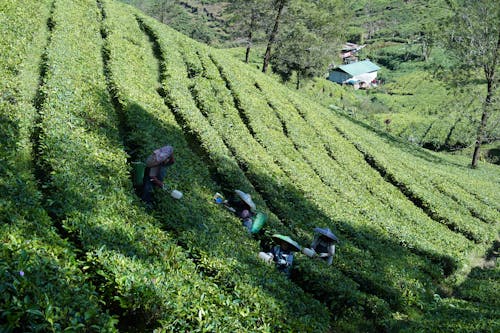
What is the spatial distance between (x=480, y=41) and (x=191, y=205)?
30.9 metres

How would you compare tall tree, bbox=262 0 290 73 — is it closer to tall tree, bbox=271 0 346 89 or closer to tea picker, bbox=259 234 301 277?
tall tree, bbox=271 0 346 89

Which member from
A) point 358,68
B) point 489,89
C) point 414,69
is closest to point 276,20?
point 489,89

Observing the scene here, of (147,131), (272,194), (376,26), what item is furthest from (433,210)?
(376,26)

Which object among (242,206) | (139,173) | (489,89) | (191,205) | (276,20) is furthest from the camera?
(276,20)

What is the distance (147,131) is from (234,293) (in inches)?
332

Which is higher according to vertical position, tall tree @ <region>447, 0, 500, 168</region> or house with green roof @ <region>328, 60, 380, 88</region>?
tall tree @ <region>447, 0, 500, 168</region>

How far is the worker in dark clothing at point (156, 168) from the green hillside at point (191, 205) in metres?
0.33

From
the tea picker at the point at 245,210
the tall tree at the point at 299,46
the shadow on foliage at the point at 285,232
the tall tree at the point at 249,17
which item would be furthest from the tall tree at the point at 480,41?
the tea picker at the point at 245,210

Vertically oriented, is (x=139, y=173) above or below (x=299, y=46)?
above

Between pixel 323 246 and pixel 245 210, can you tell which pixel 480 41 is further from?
pixel 245 210

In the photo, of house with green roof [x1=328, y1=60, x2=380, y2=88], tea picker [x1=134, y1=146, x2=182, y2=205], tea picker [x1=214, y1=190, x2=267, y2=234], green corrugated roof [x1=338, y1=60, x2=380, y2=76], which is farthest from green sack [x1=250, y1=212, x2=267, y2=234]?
green corrugated roof [x1=338, y1=60, x2=380, y2=76]

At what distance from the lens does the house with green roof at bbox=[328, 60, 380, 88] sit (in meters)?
98.2

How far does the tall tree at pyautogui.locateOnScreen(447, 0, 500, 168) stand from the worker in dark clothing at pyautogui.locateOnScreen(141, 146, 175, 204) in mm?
29946

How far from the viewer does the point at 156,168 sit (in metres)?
11.0
